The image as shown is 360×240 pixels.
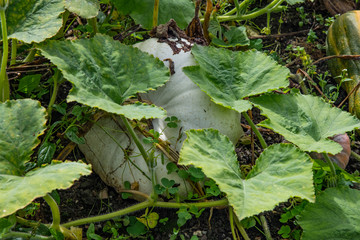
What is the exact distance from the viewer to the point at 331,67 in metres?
2.64

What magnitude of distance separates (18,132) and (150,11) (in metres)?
1.06

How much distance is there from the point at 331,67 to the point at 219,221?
1.29 m

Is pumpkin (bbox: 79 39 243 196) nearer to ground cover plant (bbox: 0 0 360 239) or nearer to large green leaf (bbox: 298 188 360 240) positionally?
ground cover plant (bbox: 0 0 360 239)

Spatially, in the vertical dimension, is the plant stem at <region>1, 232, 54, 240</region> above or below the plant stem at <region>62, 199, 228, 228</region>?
above

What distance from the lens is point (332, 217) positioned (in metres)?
1.63

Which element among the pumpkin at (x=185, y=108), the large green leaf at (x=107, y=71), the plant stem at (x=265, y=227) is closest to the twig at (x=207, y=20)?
the pumpkin at (x=185, y=108)

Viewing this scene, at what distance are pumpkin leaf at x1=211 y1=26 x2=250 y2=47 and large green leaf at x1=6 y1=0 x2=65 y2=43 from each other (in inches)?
34.2

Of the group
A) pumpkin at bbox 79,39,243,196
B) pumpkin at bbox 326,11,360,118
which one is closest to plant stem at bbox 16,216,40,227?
pumpkin at bbox 79,39,243,196

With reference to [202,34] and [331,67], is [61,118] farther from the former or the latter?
[331,67]

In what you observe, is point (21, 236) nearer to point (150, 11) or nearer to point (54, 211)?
point (54, 211)

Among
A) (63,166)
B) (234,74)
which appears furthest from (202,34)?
(63,166)

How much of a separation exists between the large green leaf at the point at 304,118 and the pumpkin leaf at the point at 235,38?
0.60m

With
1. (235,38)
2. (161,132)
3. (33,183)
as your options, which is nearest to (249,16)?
(235,38)

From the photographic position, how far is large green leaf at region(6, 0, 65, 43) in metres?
1.79
